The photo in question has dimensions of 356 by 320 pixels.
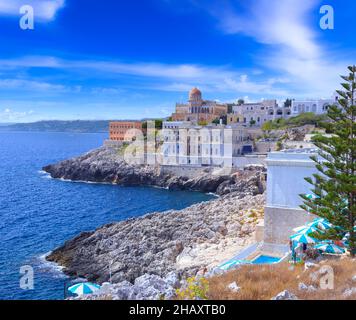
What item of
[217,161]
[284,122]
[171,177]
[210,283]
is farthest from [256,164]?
[210,283]

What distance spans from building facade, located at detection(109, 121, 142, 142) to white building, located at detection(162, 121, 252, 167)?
63.4ft

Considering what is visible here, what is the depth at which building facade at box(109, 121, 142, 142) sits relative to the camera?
6819 cm

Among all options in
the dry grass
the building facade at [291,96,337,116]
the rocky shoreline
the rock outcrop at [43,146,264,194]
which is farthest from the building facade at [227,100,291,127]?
the dry grass

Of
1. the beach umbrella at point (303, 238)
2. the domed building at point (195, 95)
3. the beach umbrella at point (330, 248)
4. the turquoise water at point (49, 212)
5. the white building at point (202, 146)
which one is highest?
the domed building at point (195, 95)

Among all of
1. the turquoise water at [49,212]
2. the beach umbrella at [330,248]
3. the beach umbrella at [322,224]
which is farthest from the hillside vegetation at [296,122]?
the beach umbrella at [330,248]

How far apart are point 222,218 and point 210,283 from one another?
15359mm

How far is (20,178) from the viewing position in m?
49.8

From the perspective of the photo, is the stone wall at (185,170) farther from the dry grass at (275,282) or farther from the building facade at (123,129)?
the dry grass at (275,282)

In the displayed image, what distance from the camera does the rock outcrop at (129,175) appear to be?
41375 millimetres

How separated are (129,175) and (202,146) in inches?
394

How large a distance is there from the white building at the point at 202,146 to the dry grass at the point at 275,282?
37.6 m

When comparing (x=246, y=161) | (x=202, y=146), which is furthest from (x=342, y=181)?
(x=202, y=146)

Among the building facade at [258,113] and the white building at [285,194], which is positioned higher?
the building facade at [258,113]

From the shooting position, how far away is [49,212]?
29891 mm
